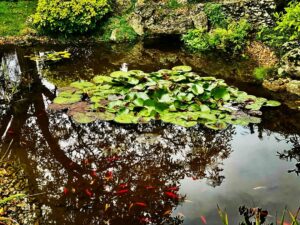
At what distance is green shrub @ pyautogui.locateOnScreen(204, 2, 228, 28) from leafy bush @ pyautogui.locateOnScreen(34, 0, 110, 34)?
4.07 m

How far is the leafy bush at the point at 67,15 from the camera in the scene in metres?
13.7

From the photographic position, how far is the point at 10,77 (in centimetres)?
1002

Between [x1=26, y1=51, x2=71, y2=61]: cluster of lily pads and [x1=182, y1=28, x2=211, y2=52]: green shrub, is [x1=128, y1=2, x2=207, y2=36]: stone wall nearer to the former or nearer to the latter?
[x1=182, y1=28, x2=211, y2=52]: green shrub

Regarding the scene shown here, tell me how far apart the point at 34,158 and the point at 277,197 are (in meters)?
3.80

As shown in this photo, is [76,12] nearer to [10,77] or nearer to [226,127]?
[10,77]

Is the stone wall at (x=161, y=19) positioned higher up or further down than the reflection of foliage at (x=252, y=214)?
higher up

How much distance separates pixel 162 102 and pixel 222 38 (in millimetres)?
5456

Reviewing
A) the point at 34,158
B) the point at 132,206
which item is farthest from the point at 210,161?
the point at 34,158

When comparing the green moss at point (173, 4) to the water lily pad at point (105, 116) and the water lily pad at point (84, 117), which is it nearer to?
the water lily pad at point (105, 116)

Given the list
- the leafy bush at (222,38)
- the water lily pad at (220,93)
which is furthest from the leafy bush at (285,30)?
the water lily pad at (220,93)

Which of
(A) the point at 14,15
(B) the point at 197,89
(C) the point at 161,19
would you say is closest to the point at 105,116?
(B) the point at 197,89

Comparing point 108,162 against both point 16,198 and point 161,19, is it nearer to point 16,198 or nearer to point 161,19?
point 16,198

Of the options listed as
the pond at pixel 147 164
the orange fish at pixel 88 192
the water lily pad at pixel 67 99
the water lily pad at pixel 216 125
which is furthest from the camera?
the water lily pad at pixel 67 99

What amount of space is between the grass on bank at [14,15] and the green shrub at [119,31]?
3.17m
